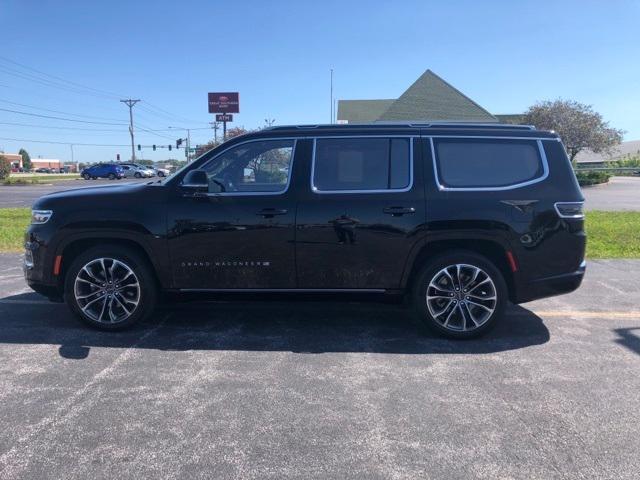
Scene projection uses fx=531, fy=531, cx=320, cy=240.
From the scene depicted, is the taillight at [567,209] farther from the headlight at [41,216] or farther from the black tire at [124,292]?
the headlight at [41,216]

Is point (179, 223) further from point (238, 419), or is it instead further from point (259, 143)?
point (238, 419)

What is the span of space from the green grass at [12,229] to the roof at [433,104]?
27.7 m

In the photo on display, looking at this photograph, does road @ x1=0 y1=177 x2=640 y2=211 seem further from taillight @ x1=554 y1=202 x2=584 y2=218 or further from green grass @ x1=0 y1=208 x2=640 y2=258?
taillight @ x1=554 y1=202 x2=584 y2=218

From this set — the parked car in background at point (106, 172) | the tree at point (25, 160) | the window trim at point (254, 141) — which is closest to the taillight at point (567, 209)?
the window trim at point (254, 141)

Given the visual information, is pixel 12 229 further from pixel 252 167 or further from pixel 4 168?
pixel 4 168

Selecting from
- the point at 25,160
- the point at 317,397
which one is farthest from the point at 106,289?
the point at 25,160

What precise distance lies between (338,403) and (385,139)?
251cm

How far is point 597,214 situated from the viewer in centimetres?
1502

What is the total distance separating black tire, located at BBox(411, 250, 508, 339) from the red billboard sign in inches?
2207

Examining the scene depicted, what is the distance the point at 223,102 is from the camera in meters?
59.0

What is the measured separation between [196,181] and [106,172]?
51.9 m

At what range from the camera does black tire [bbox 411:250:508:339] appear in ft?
16.0

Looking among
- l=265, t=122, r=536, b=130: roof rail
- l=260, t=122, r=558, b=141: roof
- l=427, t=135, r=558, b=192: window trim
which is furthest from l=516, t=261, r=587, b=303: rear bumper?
l=265, t=122, r=536, b=130: roof rail

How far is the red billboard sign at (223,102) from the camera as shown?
→ 59.1m
